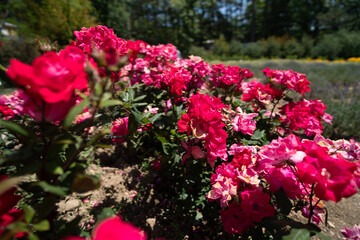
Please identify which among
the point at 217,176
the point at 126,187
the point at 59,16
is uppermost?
the point at 59,16

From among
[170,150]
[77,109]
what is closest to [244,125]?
[170,150]

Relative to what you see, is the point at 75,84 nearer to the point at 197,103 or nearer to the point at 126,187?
the point at 197,103

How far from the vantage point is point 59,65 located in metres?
0.44

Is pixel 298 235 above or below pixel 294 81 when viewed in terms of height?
below

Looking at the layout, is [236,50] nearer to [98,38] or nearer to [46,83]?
[98,38]

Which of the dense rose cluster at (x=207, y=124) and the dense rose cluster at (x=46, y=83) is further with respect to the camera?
the dense rose cluster at (x=207, y=124)

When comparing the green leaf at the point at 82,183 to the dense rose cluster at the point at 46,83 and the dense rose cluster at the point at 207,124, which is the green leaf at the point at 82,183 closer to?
the dense rose cluster at the point at 46,83

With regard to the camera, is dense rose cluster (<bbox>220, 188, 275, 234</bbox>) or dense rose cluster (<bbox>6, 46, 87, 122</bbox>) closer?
dense rose cluster (<bbox>6, 46, 87, 122</bbox>)

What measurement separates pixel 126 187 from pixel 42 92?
1.57m

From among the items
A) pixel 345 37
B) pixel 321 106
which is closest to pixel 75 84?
pixel 321 106

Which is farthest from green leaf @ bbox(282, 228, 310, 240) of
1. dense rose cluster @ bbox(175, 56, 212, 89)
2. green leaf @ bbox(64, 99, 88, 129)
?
dense rose cluster @ bbox(175, 56, 212, 89)

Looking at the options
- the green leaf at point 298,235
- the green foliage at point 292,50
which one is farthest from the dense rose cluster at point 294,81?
the green foliage at point 292,50

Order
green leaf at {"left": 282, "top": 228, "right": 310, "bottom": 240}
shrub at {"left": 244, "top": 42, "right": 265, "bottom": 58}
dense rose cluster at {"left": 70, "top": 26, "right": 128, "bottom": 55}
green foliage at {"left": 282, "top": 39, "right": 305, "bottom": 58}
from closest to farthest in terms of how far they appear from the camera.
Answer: green leaf at {"left": 282, "top": 228, "right": 310, "bottom": 240} → dense rose cluster at {"left": 70, "top": 26, "right": 128, "bottom": 55} → green foliage at {"left": 282, "top": 39, "right": 305, "bottom": 58} → shrub at {"left": 244, "top": 42, "right": 265, "bottom": 58}

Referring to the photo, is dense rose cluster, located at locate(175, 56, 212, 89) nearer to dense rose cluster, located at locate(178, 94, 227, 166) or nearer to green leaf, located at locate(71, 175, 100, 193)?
dense rose cluster, located at locate(178, 94, 227, 166)
